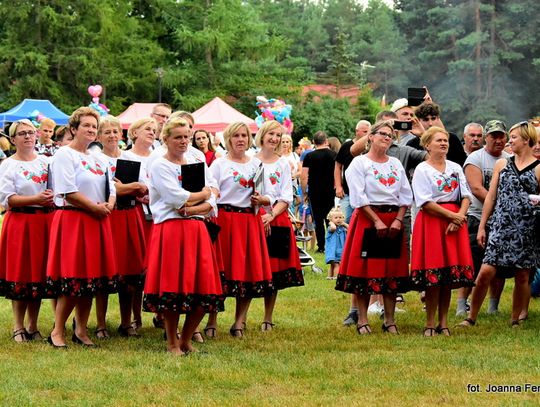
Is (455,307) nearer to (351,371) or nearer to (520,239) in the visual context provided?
(520,239)

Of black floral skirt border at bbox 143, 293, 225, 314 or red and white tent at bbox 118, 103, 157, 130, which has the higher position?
red and white tent at bbox 118, 103, 157, 130

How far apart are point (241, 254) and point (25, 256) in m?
1.89

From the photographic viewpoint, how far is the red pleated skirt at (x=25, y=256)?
29.0ft

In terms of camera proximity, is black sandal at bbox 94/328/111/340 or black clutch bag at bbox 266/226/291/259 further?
black clutch bag at bbox 266/226/291/259

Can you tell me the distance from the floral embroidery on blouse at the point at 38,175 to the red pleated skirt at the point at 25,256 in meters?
0.31

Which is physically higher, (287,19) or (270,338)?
(287,19)

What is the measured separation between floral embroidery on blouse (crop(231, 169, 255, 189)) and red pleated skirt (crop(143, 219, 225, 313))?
1.21 meters

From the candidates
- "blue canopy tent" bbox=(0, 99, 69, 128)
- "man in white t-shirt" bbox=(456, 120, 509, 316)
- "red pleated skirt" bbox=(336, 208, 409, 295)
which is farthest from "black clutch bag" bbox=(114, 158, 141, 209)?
"blue canopy tent" bbox=(0, 99, 69, 128)

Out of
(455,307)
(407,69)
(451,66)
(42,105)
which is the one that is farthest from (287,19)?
(455,307)

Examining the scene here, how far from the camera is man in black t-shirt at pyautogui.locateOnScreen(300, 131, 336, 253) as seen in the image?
1557 cm

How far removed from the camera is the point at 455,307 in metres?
10.9

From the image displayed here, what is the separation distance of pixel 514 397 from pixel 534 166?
3326mm

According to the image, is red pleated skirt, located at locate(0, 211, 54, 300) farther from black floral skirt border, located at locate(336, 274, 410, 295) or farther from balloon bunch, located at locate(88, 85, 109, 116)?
balloon bunch, located at locate(88, 85, 109, 116)

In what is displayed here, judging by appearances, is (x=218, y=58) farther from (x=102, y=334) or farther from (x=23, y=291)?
(x=23, y=291)
